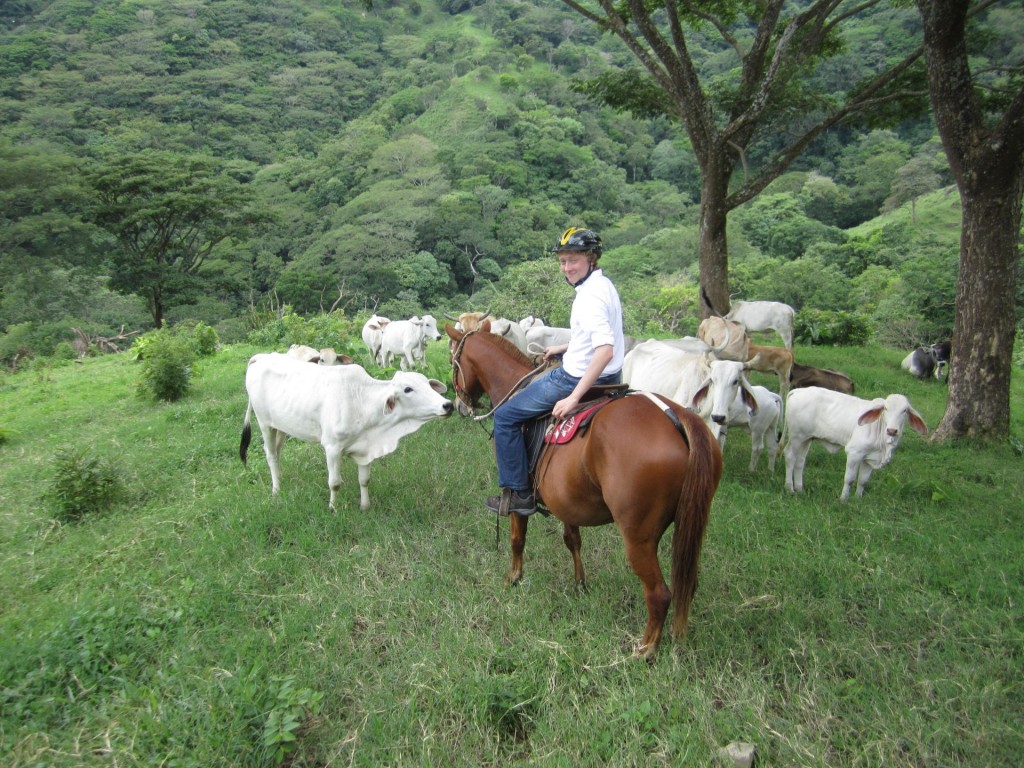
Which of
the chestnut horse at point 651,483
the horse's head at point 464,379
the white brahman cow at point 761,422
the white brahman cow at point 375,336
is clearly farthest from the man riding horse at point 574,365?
the white brahman cow at point 375,336

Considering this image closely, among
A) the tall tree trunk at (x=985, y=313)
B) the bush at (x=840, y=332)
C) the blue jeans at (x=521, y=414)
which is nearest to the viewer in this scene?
the blue jeans at (x=521, y=414)

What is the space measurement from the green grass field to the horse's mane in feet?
5.11

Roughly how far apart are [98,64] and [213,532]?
213ft

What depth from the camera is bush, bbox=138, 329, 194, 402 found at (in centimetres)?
1199

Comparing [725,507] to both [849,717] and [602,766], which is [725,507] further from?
[602,766]

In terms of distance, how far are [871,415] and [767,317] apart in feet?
23.5

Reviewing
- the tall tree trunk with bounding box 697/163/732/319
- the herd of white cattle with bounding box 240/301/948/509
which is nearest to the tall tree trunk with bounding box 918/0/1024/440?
the herd of white cattle with bounding box 240/301/948/509

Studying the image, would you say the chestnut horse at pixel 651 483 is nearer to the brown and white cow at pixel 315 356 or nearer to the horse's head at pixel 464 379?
the horse's head at pixel 464 379

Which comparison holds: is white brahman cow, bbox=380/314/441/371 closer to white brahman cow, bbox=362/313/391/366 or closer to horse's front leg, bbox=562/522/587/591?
white brahman cow, bbox=362/313/391/366

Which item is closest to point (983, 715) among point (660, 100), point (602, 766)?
point (602, 766)

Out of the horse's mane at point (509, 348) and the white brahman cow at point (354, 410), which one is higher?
the horse's mane at point (509, 348)

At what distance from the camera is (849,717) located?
11.0 ft

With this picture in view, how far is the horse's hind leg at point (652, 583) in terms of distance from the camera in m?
3.73

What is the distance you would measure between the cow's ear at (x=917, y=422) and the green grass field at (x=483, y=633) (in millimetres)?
775
